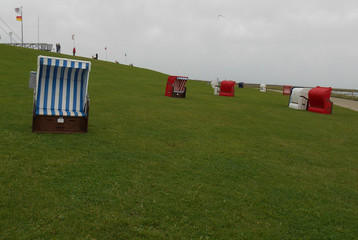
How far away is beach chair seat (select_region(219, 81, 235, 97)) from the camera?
2828cm

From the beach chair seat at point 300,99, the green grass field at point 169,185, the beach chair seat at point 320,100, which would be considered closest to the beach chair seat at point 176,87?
the beach chair seat at point 300,99

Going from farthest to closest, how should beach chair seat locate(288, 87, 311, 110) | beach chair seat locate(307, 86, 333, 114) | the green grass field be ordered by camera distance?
beach chair seat locate(288, 87, 311, 110)
beach chair seat locate(307, 86, 333, 114)
the green grass field

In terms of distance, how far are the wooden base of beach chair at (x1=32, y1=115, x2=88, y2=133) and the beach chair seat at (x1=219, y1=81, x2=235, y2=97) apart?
21.5m

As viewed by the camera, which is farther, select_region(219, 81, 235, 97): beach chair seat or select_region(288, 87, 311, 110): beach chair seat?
select_region(219, 81, 235, 97): beach chair seat

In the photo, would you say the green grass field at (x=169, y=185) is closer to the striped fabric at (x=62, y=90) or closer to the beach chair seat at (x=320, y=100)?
the striped fabric at (x=62, y=90)

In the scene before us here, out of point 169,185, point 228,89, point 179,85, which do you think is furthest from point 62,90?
point 228,89

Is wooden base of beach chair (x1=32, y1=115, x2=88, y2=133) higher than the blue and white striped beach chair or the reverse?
the reverse

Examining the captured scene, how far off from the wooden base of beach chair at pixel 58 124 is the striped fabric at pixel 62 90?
0.20m

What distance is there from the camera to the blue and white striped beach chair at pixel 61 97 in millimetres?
7605

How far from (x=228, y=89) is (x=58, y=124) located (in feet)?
73.8

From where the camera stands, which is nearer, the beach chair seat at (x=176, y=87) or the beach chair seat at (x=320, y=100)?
the beach chair seat at (x=320, y=100)

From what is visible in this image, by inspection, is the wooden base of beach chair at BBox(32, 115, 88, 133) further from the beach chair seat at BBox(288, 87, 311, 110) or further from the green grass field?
the beach chair seat at BBox(288, 87, 311, 110)

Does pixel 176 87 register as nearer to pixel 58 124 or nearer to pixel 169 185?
pixel 58 124

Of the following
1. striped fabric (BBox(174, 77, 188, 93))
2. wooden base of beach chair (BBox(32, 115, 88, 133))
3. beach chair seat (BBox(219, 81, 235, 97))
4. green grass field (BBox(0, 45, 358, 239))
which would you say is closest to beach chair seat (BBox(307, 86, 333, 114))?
striped fabric (BBox(174, 77, 188, 93))
